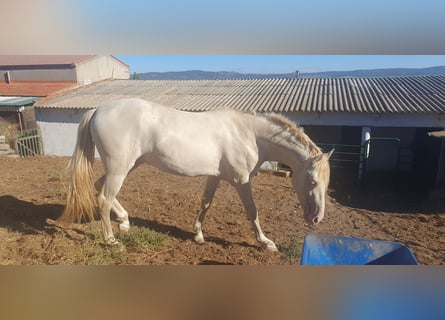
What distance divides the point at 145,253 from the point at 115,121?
0.59 m

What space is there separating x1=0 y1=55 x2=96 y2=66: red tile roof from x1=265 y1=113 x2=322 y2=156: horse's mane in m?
0.75

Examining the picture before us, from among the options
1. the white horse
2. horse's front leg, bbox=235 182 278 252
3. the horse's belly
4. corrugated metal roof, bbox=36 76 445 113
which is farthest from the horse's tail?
horse's front leg, bbox=235 182 278 252

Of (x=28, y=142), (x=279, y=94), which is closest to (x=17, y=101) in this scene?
(x=28, y=142)

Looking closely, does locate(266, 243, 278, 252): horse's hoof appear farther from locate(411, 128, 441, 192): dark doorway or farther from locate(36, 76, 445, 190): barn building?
locate(411, 128, 441, 192): dark doorway

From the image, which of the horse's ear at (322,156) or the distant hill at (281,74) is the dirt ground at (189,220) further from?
the distant hill at (281,74)

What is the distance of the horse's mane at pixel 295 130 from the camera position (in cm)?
120

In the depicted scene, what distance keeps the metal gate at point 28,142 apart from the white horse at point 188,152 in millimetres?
157

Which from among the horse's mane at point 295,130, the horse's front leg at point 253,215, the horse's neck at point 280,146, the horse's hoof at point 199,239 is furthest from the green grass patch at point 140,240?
the horse's mane at point 295,130

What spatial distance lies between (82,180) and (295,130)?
0.95 m

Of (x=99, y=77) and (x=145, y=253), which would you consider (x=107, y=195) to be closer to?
(x=145, y=253)

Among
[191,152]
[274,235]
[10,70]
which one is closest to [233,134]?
[191,152]

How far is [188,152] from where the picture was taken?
1.27 meters

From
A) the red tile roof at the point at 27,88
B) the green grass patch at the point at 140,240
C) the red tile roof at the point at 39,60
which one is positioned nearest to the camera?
the red tile roof at the point at 39,60

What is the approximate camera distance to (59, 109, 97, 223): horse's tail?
1215mm
